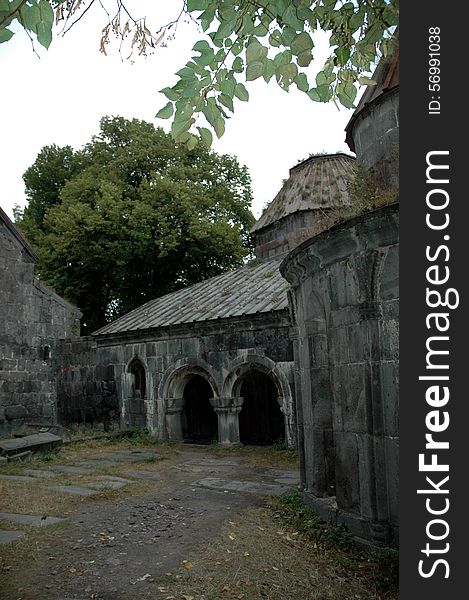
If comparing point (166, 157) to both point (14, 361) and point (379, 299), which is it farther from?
point (379, 299)

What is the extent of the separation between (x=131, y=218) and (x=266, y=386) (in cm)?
937

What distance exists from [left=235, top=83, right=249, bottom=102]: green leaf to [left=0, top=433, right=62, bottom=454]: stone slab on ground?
8191 mm

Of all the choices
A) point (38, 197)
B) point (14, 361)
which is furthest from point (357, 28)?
point (38, 197)

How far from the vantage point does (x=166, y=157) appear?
2272 cm

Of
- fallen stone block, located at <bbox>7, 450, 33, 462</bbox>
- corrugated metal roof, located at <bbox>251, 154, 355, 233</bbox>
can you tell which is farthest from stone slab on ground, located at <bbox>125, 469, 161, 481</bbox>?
corrugated metal roof, located at <bbox>251, 154, 355, 233</bbox>

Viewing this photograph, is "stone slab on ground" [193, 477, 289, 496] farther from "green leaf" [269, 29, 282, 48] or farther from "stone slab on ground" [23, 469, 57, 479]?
"green leaf" [269, 29, 282, 48]

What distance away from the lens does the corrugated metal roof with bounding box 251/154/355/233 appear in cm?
1667

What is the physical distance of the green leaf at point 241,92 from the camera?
2.79m

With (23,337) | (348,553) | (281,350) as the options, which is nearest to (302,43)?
(348,553)

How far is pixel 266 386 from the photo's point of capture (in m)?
14.0

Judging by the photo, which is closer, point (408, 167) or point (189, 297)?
point (408, 167)

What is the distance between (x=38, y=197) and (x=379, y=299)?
2336cm

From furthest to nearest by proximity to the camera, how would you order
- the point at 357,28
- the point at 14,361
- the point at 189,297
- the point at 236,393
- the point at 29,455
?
the point at 189,297 → the point at 14,361 → the point at 236,393 → the point at 29,455 → the point at 357,28

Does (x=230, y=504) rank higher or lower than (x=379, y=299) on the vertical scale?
lower
